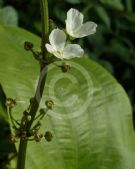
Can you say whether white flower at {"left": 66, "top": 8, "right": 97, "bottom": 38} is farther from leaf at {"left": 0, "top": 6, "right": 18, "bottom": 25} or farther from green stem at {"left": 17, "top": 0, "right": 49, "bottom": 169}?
leaf at {"left": 0, "top": 6, "right": 18, "bottom": 25}

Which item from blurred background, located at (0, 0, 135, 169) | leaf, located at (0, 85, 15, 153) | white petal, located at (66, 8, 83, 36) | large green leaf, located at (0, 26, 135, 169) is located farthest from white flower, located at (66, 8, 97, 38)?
blurred background, located at (0, 0, 135, 169)

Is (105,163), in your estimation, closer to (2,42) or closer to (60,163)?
(60,163)

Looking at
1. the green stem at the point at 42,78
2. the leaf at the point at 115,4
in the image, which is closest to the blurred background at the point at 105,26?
the leaf at the point at 115,4

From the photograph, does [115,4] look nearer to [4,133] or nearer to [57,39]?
[4,133]

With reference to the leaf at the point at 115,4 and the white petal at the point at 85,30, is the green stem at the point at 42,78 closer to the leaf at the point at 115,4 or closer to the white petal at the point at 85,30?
the white petal at the point at 85,30

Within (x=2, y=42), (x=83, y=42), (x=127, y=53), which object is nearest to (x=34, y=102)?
(x=2, y=42)

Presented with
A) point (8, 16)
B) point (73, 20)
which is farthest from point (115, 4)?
point (73, 20)
